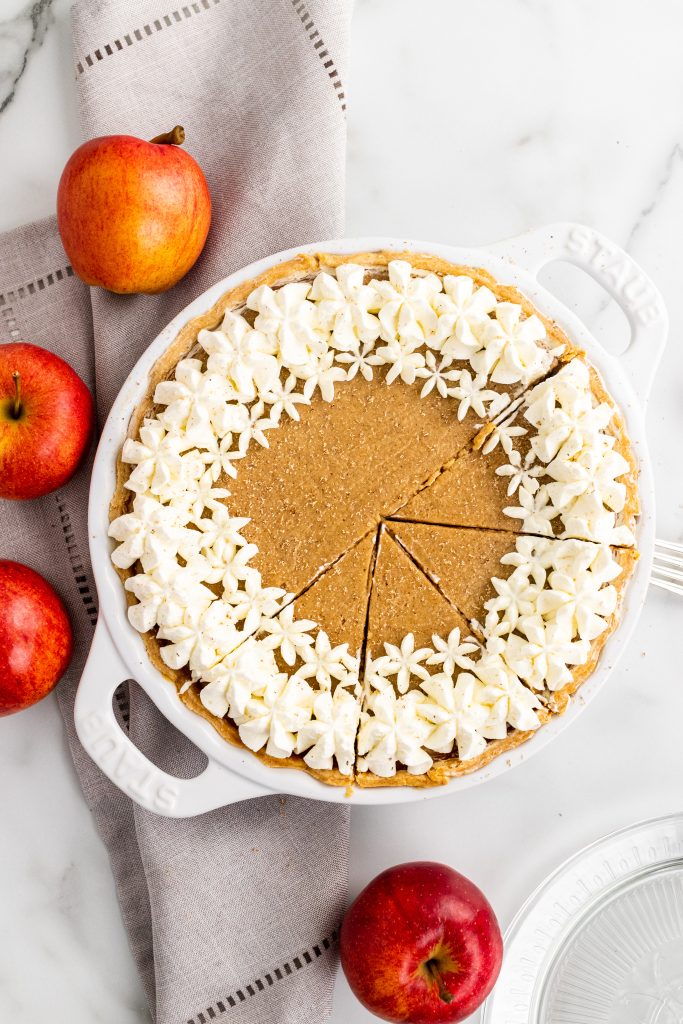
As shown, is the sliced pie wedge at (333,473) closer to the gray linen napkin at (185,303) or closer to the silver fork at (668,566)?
A: the gray linen napkin at (185,303)

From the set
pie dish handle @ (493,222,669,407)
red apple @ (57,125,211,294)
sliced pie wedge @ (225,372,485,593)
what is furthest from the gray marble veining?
pie dish handle @ (493,222,669,407)

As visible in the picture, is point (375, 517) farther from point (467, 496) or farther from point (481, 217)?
point (481, 217)

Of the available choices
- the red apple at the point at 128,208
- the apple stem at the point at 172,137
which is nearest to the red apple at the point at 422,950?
the red apple at the point at 128,208

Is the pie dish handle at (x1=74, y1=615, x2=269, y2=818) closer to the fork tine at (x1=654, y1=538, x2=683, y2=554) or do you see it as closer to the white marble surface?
the white marble surface

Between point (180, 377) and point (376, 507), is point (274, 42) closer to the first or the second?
point (180, 377)

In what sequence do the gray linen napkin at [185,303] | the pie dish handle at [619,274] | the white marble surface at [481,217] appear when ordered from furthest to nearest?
the white marble surface at [481,217] < the gray linen napkin at [185,303] < the pie dish handle at [619,274]
